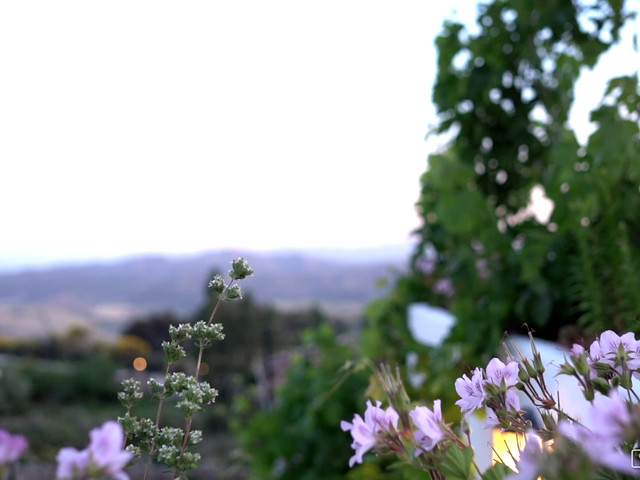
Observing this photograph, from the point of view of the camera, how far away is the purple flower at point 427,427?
0.44 meters

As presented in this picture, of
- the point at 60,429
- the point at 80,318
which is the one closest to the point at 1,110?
the point at 80,318

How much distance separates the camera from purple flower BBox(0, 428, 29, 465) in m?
0.29

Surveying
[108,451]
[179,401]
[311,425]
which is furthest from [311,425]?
[108,451]

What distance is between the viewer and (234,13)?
→ 235 inches

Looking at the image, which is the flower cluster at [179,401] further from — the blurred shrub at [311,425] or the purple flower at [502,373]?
the blurred shrub at [311,425]

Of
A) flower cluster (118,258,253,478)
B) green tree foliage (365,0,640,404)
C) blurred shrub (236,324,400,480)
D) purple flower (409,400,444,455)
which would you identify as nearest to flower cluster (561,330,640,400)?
purple flower (409,400,444,455)

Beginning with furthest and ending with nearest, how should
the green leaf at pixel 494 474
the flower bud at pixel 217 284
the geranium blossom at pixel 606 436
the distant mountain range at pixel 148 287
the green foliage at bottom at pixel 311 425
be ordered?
the distant mountain range at pixel 148 287, the green foliage at bottom at pixel 311 425, the flower bud at pixel 217 284, the green leaf at pixel 494 474, the geranium blossom at pixel 606 436

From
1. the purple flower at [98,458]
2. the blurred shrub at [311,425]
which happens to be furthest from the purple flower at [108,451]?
the blurred shrub at [311,425]

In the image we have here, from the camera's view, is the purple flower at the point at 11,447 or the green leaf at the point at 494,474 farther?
the green leaf at the point at 494,474

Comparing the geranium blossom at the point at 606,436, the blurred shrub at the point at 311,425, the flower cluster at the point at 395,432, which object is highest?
the geranium blossom at the point at 606,436

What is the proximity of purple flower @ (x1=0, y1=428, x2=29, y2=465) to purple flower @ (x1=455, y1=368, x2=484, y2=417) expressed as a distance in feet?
1.11

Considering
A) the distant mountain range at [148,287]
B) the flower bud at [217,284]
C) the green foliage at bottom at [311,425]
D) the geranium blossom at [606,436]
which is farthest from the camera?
the distant mountain range at [148,287]

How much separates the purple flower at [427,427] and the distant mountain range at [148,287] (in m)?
14.1

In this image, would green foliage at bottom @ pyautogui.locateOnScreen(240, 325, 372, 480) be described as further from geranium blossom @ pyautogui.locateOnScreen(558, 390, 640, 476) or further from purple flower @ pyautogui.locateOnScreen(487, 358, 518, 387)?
geranium blossom @ pyautogui.locateOnScreen(558, 390, 640, 476)
